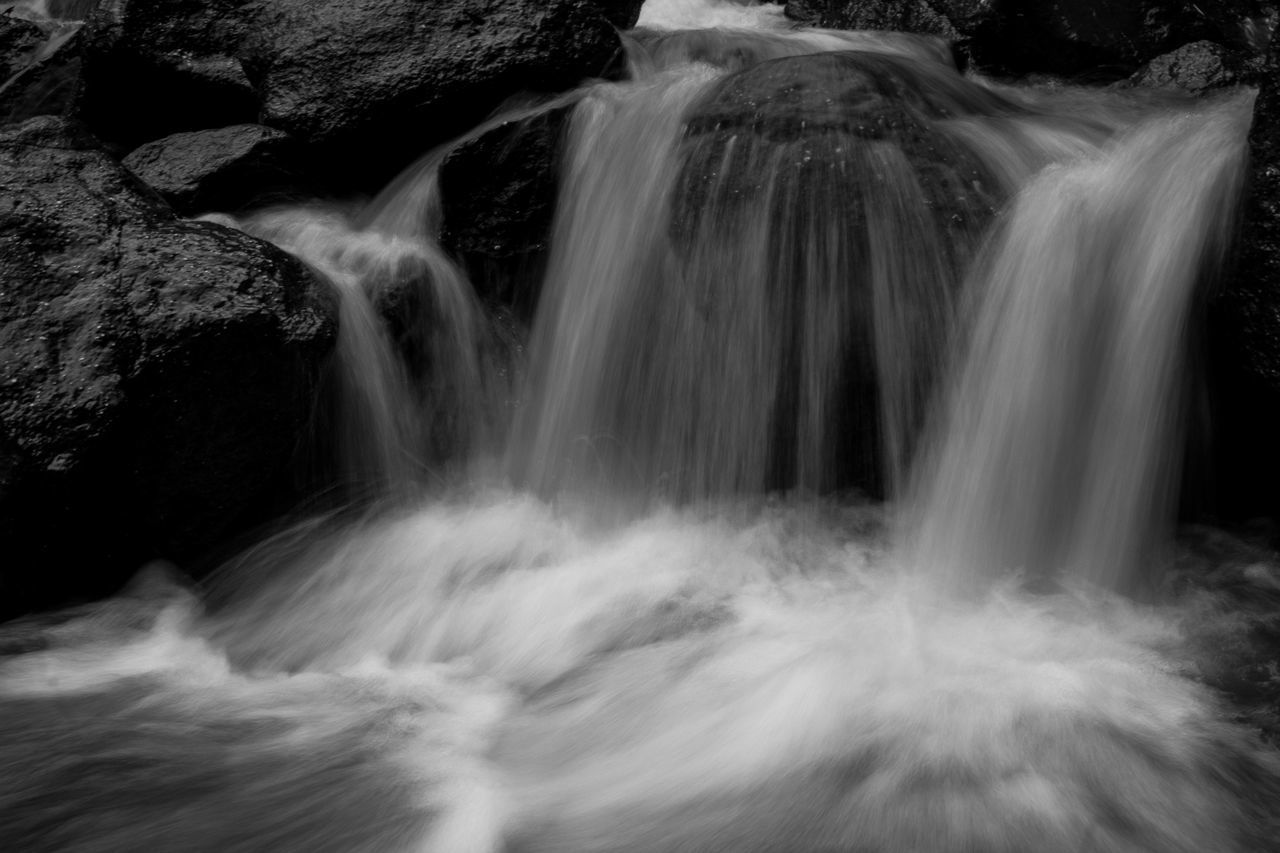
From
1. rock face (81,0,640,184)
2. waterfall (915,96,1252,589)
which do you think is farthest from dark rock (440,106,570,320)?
waterfall (915,96,1252,589)

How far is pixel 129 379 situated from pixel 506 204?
188 centimetres

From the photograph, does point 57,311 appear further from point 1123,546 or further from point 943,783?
point 1123,546

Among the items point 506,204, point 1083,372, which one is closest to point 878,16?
point 506,204

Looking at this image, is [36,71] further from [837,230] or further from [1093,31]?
[1093,31]

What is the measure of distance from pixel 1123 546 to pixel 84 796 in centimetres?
324

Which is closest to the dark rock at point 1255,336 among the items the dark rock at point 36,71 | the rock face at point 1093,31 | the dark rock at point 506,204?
the rock face at point 1093,31

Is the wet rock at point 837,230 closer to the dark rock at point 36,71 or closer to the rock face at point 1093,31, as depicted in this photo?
the rock face at point 1093,31

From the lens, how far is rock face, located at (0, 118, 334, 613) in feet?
12.0

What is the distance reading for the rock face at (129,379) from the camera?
367 centimetres

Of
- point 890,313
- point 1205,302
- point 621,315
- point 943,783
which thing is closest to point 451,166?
point 621,315

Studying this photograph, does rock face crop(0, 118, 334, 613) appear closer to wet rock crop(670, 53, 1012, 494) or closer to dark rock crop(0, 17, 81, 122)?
wet rock crop(670, 53, 1012, 494)

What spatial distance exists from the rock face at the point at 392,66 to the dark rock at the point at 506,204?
0.40 m

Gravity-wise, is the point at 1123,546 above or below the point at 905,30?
below

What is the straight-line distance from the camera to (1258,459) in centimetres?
364
